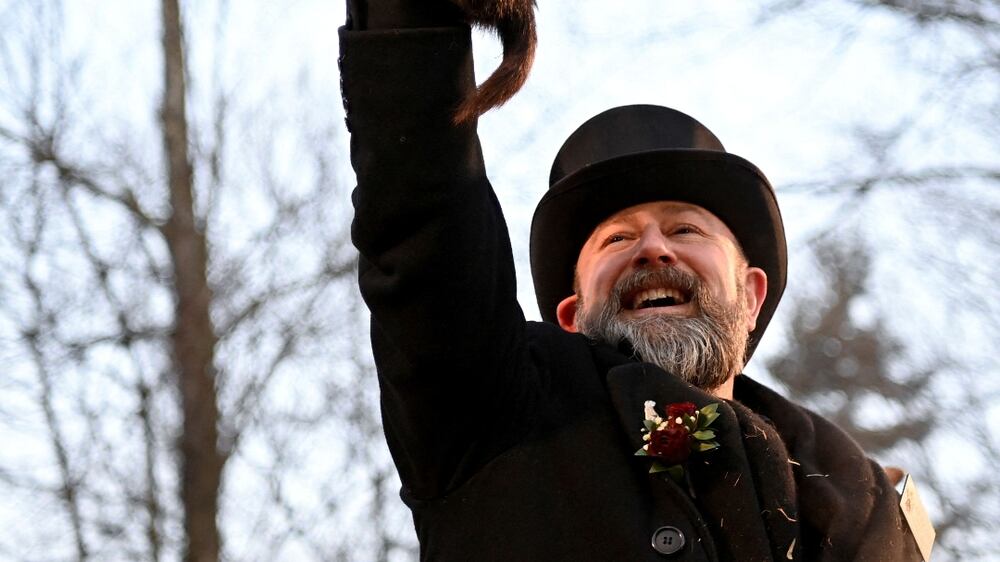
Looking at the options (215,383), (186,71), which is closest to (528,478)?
(215,383)

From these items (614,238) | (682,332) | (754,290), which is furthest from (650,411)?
(754,290)

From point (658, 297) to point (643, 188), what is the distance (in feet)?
1.12

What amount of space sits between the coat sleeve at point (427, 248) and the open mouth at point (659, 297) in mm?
824

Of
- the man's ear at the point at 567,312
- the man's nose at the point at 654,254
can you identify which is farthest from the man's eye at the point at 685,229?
the man's ear at the point at 567,312

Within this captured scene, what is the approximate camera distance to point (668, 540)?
3.05 metres

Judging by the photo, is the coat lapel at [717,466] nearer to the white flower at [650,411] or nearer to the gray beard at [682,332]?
the white flower at [650,411]

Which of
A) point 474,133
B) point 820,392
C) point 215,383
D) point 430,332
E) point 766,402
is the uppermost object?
point 474,133

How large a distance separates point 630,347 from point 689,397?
0.42 metres

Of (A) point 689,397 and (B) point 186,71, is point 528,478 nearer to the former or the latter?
(A) point 689,397

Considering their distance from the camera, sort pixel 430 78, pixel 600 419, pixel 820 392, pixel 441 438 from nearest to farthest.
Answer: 1. pixel 430 78
2. pixel 441 438
3. pixel 600 419
4. pixel 820 392

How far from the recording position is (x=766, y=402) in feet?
13.0

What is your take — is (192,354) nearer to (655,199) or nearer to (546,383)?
(655,199)

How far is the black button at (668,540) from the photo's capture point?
3.03 metres

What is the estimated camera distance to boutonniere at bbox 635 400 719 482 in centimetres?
318
